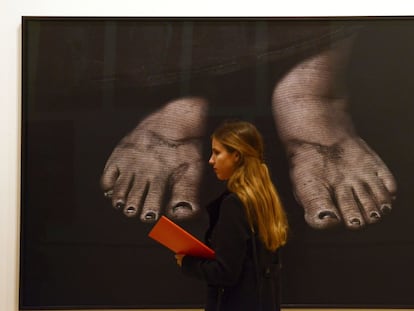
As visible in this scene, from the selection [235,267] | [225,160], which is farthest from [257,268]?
[225,160]

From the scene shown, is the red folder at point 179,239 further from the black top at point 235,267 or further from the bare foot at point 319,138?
the bare foot at point 319,138

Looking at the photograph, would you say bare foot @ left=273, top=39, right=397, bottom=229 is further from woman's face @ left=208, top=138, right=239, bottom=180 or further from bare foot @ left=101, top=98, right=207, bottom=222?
woman's face @ left=208, top=138, right=239, bottom=180

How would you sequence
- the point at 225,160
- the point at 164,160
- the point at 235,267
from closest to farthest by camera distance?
the point at 235,267 < the point at 225,160 < the point at 164,160

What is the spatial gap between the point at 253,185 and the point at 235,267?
26 centimetres

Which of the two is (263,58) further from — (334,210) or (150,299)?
(150,299)

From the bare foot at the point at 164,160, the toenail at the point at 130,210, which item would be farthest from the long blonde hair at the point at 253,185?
the toenail at the point at 130,210

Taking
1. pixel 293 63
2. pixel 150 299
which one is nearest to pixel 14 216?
pixel 150 299

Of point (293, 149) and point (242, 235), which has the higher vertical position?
point (293, 149)

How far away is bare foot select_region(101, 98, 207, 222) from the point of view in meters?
2.46

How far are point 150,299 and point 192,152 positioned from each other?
70 cm

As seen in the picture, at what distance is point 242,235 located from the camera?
167cm
